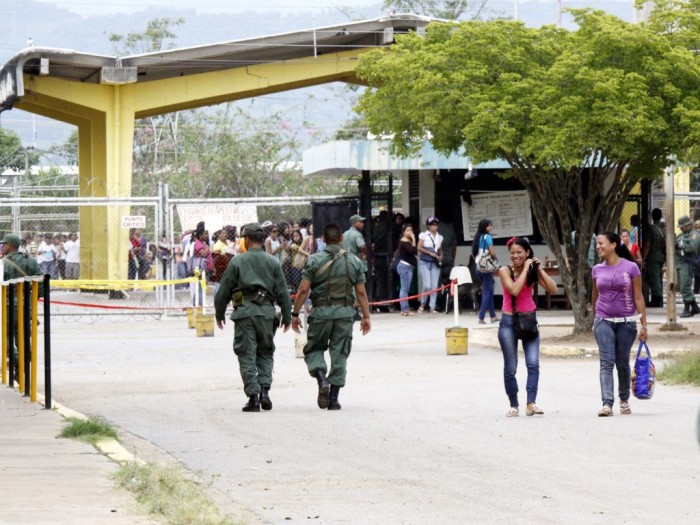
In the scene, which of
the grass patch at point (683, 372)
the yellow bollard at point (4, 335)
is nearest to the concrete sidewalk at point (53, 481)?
the yellow bollard at point (4, 335)

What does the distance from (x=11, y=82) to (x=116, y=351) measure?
1173 cm

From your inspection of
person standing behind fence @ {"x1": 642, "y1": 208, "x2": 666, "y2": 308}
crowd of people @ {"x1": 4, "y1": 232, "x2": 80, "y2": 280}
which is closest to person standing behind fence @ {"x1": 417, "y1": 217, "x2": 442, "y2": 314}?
person standing behind fence @ {"x1": 642, "y1": 208, "x2": 666, "y2": 308}

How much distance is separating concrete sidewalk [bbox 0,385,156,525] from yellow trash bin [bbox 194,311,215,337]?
11.8 m

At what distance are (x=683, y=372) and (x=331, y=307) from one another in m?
4.25

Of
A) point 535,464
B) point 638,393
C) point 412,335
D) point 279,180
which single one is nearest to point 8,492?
point 535,464

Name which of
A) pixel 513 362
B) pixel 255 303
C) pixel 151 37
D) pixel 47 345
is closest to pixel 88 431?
Answer: pixel 47 345

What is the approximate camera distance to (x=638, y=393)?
42.5 feet

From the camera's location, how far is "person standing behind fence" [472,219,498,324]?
82.7ft

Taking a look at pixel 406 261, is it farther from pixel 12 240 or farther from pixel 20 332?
pixel 20 332

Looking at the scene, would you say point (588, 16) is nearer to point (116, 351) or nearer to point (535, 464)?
point (116, 351)

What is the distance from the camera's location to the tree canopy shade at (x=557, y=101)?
18891 millimetres

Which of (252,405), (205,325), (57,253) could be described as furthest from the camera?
(57,253)

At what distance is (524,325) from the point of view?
1309cm

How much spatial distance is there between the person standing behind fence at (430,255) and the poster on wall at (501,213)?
1.39m
